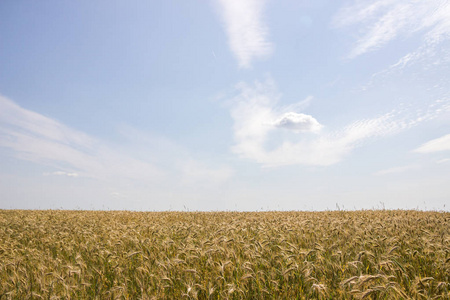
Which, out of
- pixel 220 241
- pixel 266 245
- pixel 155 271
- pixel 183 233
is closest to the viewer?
pixel 155 271

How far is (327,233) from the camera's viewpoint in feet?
23.0

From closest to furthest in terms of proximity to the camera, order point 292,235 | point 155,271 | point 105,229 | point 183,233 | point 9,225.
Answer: point 155,271 < point 292,235 < point 183,233 < point 105,229 < point 9,225

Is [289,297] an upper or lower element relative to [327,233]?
lower

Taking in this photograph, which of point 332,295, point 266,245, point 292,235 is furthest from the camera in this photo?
point 292,235

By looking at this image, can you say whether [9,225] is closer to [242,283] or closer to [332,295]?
[242,283]

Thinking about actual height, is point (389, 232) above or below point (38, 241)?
above

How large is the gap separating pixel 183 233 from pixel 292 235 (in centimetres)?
281

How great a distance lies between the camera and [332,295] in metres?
3.54

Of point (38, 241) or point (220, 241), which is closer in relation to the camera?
point (220, 241)

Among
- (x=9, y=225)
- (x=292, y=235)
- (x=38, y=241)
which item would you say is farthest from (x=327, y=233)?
(x=9, y=225)

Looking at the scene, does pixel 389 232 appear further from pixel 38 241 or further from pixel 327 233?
pixel 38 241

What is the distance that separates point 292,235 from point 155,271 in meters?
3.46

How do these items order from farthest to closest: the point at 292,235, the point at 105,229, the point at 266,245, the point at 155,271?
the point at 105,229 → the point at 292,235 → the point at 266,245 → the point at 155,271

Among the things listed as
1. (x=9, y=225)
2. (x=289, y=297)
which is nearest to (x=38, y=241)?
(x=9, y=225)
